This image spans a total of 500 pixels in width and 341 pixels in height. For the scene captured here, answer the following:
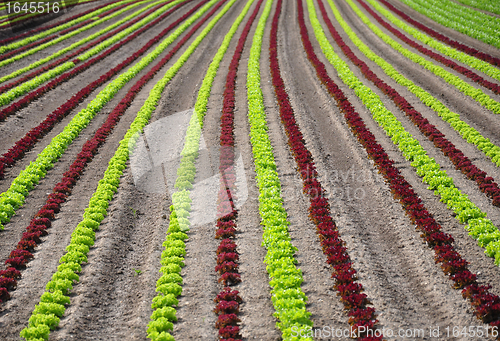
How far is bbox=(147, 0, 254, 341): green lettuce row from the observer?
34.1ft

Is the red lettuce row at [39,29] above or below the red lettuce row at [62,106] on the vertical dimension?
above

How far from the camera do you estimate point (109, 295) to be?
39.1ft

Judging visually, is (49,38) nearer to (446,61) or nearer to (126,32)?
(126,32)

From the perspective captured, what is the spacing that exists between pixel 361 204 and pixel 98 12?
58.2 meters

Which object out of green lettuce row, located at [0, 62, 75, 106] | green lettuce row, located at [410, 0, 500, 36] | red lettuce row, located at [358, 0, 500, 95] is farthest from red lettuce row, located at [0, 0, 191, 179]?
green lettuce row, located at [410, 0, 500, 36]

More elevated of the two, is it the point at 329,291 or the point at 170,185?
the point at 170,185

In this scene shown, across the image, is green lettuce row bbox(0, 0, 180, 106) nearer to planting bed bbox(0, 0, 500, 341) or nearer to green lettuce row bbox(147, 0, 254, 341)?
planting bed bbox(0, 0, 500, 341)

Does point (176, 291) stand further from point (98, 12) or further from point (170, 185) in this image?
point (98, 12)

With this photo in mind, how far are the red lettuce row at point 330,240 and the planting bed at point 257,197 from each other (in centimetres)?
7

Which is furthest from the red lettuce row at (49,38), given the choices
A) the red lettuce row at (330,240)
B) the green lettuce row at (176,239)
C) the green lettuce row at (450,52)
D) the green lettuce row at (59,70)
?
the green lettuce row at (450,52)

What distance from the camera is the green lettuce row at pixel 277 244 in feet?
33.6

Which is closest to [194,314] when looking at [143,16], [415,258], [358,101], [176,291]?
[176,291]
